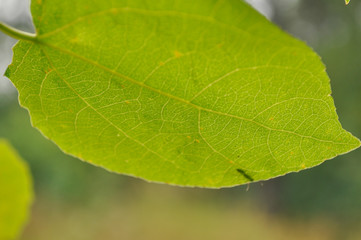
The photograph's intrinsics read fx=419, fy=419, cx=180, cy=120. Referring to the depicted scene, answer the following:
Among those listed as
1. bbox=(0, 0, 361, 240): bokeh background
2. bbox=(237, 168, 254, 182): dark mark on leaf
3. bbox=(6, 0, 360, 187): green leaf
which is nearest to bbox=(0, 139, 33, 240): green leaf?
bbox=(6, 0, 360, 187): green leaf

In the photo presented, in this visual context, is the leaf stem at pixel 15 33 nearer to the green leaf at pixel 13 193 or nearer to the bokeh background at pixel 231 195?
the green leaf at pixel 13 193

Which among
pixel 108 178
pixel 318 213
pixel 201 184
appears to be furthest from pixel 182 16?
pixel 108 178

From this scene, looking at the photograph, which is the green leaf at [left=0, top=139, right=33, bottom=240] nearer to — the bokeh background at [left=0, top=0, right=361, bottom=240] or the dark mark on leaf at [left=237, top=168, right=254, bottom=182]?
the dark mark on leaf at [left=237, top=168, right=254, bottom=182]

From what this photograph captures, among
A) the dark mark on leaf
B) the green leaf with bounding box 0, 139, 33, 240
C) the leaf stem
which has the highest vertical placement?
the leaf stem

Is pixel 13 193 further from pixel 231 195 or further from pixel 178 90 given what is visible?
pixel 231 195

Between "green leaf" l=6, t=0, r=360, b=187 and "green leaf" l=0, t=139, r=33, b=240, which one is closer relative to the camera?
"green leaf" l=6, t=0, r=360, b=187

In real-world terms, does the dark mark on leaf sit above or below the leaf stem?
below

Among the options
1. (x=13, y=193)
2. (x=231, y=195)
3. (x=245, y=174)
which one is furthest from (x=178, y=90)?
(x=231, y=195)
